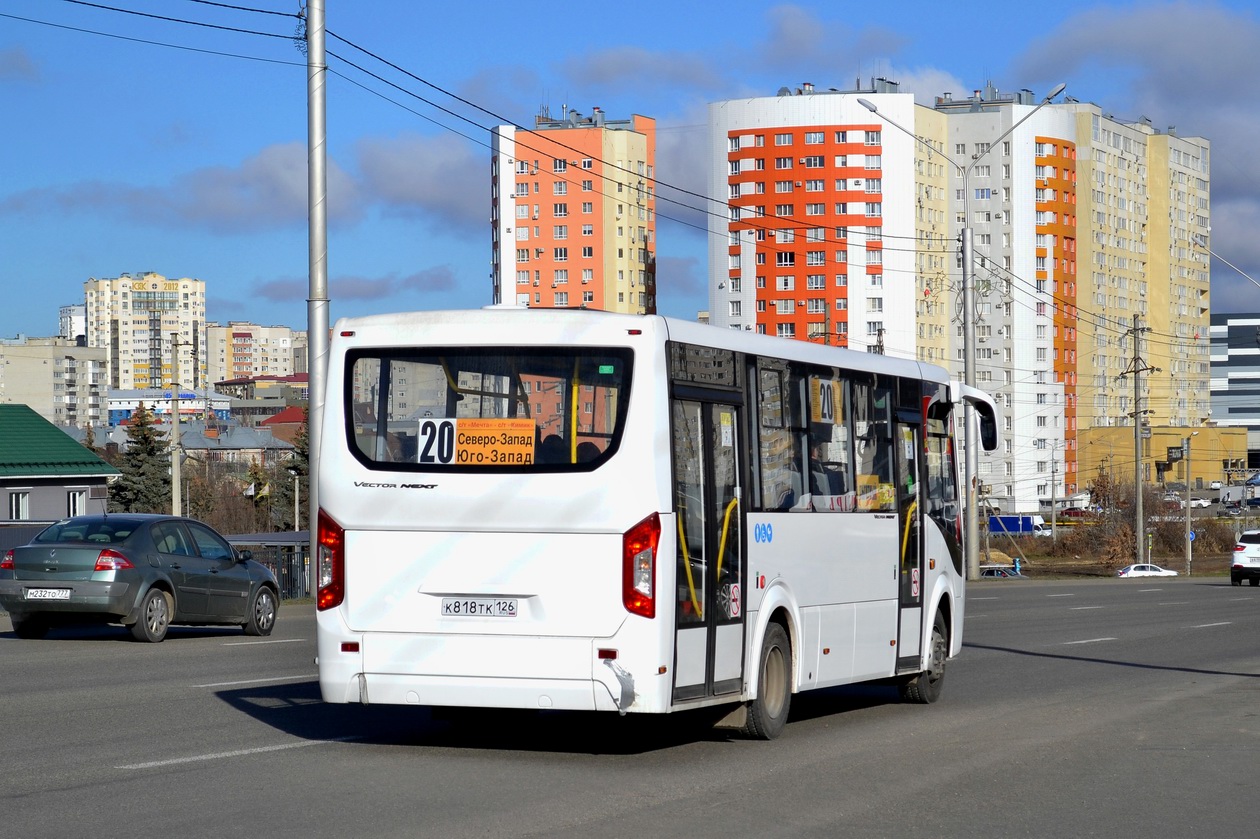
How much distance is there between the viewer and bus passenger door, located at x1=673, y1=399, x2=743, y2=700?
9.91m

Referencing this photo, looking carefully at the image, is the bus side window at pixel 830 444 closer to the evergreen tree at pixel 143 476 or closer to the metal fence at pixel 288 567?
the metal fence at pixel 288 567

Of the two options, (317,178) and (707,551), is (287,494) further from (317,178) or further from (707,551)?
(707,551)

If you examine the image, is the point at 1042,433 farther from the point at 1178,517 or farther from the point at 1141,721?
the point at 1141,721

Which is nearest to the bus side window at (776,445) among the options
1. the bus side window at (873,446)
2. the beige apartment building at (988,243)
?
the bus side window at (873,446)

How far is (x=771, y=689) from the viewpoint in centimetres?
1124

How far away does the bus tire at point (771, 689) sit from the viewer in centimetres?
1097

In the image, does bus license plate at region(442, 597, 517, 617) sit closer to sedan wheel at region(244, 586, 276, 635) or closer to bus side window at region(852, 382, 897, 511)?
bus side window at region(852, 382, 897, 511)

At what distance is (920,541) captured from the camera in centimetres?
1376

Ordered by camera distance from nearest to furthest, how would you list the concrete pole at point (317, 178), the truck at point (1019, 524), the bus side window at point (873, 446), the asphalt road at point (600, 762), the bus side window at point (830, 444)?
the asphalt road at point (600, 762)
the bus side window at point (830, 444)
the bus side window at point (873, 446)
the concrete pole at point (317, 178)
the truck at point (1019, 524)

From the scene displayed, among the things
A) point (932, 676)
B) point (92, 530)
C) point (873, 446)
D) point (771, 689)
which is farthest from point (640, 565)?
point (92, 530)

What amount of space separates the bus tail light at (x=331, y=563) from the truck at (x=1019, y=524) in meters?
110

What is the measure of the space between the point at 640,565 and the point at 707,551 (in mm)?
684

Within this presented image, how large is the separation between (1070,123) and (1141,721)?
410 ft

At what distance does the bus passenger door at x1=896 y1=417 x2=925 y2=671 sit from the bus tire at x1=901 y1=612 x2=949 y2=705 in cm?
34
